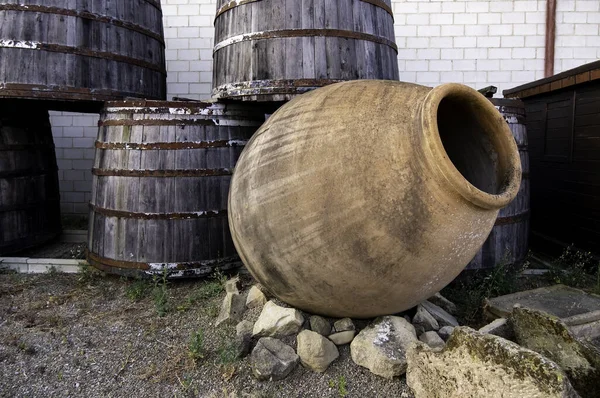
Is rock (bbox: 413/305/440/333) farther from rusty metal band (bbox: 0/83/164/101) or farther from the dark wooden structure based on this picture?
rusty metal band (bbox: 0/83/164/101)

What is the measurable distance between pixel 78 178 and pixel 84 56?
309 cm

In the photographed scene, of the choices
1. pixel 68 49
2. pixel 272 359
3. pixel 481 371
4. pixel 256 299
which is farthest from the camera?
pixel 68 49

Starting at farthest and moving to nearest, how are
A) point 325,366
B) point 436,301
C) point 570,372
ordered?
1. point 436,301
2. point 325,366
3. point 570,372

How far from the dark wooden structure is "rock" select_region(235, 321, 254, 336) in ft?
10.2

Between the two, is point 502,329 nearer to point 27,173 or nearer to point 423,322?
point 423,322

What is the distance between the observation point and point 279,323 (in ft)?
8.34

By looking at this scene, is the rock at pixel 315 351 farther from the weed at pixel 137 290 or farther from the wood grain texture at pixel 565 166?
the wood grain texture at pixel 565 166

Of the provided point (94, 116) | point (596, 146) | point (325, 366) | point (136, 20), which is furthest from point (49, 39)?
point (596, 146)

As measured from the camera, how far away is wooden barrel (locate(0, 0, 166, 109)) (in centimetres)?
361

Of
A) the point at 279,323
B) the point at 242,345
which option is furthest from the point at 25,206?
the point at 279,323

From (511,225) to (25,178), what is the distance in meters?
4.29

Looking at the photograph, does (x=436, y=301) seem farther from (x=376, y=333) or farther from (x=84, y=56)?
(x=84, y=56)

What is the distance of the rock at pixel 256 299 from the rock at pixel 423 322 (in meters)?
0.89

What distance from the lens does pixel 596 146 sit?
13.2 feet
